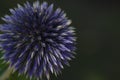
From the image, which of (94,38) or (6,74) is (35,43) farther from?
(94,38)

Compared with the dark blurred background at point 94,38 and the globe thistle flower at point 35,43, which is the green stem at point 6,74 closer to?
the globe thistle flower at point 35,43

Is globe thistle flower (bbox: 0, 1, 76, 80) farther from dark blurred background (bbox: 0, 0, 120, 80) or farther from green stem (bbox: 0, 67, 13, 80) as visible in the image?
dark blurred background (bbox: 0, 0, 120, 80)

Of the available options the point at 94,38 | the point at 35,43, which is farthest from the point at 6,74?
the point at 94,38

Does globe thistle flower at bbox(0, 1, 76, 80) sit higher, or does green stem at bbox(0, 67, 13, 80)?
globe thistle flower at bbox(0, 1, 76, 80)

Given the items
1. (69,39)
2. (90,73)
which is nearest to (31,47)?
(69,39)

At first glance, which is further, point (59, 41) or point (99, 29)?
point (99, 29)

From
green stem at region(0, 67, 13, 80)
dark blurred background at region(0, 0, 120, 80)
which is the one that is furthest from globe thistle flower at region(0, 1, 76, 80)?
dark blurred background at region(0, 0, 120, 80)

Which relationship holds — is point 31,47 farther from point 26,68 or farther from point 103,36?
point 103,36
